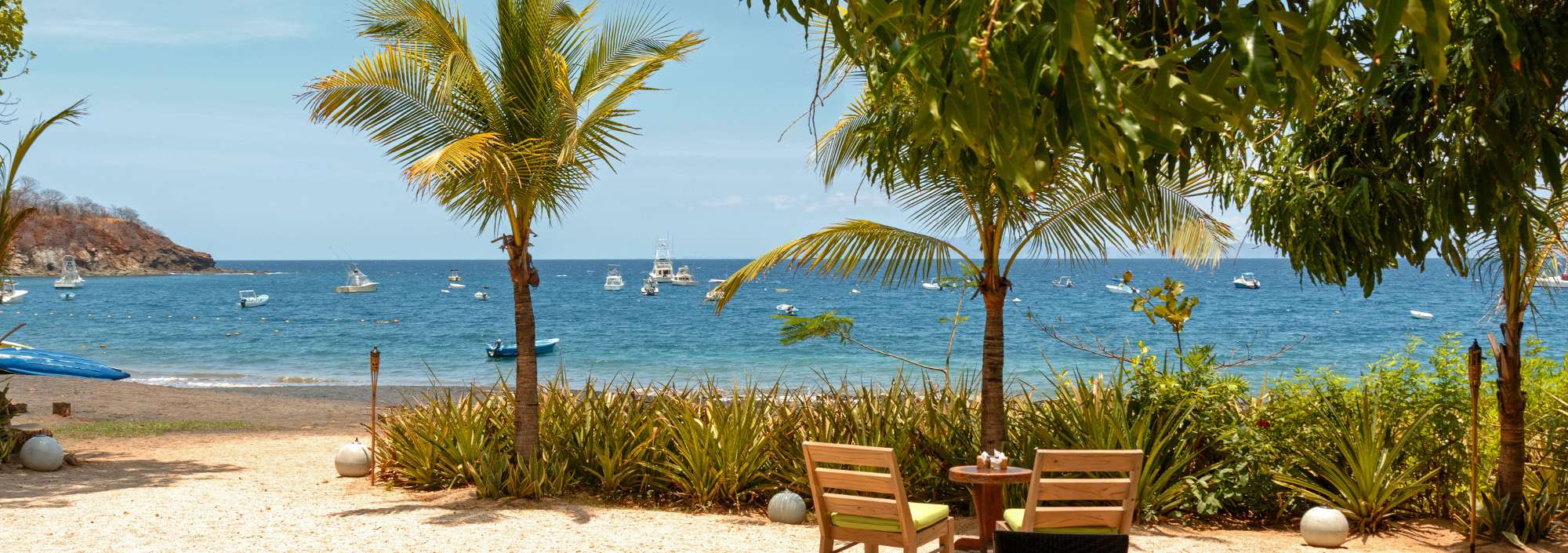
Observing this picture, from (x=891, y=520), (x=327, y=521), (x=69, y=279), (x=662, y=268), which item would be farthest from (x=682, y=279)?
(x=891, y=520)

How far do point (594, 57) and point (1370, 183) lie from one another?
5.31 meters

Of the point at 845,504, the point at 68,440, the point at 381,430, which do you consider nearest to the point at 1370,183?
the point at 845,504

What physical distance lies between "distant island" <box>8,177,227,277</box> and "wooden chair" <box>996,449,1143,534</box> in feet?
316

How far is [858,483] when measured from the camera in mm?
4844

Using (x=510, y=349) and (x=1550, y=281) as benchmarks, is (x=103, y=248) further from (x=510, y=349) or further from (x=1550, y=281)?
(x=1550, y=281)

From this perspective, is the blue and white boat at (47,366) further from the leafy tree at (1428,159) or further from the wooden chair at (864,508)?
the leafy tree at (1428,159)

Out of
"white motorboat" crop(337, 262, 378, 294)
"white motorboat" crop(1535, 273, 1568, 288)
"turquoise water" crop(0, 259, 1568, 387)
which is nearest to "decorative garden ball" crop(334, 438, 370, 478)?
"turquoise water" crop(0, 259, 1568, 387)

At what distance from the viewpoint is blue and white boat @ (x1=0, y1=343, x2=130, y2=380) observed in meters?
7.43

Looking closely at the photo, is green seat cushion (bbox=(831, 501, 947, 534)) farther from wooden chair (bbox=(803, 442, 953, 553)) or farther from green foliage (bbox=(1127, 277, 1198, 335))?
green foliage (bbox=(1127, 277, 1198, 335))

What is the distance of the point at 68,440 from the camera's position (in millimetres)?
9828

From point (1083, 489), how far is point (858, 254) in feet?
7.07

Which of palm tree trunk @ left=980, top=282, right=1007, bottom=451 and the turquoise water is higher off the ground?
palm tree trunk @ left=980, top=282, right=1007, bottom=451

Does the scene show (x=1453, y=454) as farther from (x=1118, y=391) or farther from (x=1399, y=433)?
(x=1118, y=391)

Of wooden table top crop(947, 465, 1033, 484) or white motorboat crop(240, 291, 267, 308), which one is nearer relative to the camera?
wooden table top crop(947, 465, 1033, 484)
